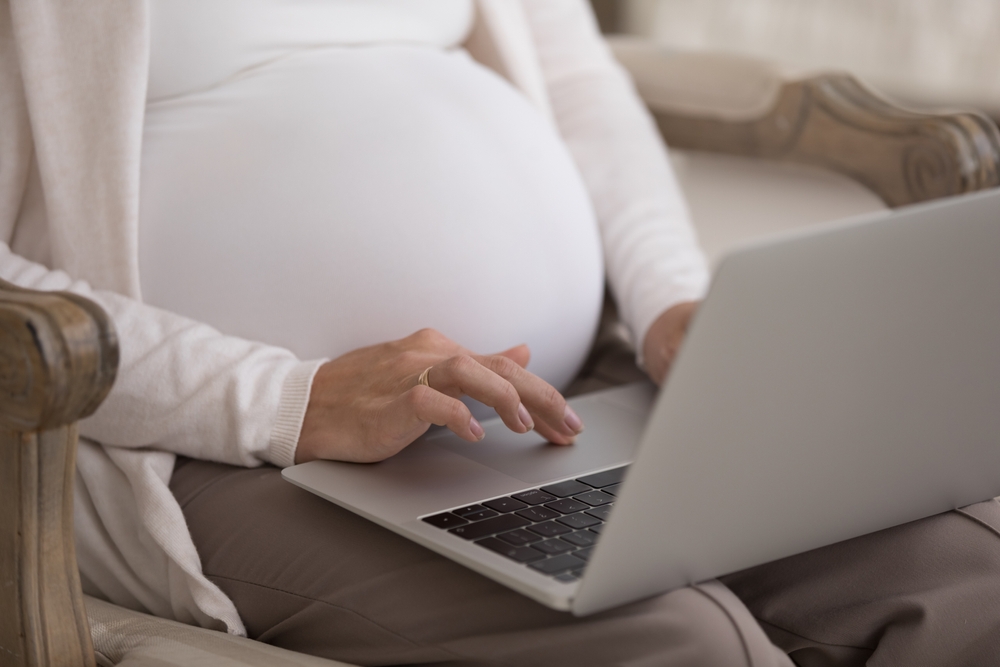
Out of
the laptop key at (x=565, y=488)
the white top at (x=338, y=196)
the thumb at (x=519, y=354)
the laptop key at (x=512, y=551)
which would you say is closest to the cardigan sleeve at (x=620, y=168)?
the white top at (x=338, y=196)

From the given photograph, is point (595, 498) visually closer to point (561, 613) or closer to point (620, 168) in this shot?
point (561, 613)

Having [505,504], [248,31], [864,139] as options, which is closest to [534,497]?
[505,504]

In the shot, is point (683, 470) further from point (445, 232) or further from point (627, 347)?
point (627, 347)

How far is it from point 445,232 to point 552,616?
34 centimetres

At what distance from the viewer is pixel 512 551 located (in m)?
0.50

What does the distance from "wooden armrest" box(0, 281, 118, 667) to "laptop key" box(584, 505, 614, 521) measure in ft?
0.90

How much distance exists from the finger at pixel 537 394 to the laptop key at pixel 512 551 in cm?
14

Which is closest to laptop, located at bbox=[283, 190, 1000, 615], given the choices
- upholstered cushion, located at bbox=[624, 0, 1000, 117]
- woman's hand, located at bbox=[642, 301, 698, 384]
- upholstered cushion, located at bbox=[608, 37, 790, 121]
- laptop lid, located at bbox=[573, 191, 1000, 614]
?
laptop lid, located at bbox=[573, 191, 1000, 614]

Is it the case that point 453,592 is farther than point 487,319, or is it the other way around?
point 487,319

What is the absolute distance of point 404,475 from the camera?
62cm

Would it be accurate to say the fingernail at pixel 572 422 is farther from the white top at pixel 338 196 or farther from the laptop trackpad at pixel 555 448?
the white top at pixel 338 196

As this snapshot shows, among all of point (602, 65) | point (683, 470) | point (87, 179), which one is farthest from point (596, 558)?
point (602, 65)

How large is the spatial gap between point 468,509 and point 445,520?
0.8 inches

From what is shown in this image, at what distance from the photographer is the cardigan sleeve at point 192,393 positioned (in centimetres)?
65
